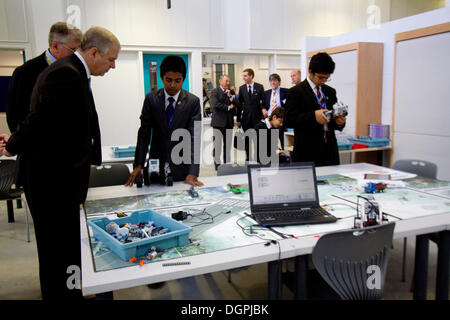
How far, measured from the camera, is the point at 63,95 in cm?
178

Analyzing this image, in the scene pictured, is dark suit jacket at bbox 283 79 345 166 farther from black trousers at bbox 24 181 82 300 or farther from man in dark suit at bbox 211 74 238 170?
man in dark suit at bbox 211 74 238 170

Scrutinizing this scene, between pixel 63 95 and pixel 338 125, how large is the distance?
2161mm

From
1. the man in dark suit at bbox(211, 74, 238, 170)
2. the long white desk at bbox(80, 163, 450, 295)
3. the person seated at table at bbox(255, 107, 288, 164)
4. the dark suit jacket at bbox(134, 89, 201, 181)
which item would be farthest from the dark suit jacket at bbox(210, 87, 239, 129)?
the long white desk at bbox(80, 163, 450, 295)

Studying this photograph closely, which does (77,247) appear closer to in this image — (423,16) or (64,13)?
(423,16)

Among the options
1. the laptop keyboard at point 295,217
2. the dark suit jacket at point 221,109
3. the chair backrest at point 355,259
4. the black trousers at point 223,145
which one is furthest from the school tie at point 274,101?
the chair backrest at point 355,259

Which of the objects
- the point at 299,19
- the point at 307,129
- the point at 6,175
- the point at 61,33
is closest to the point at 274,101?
the point at 299,19

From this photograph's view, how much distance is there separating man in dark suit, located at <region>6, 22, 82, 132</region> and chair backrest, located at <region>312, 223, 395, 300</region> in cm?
194

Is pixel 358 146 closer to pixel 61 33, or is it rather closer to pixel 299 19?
pixel 61 33

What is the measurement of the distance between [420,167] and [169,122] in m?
2.12

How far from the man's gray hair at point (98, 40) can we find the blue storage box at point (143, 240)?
0.93 metres

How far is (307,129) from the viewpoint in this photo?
10.1 feet

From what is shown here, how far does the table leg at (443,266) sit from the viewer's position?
1840 millimetres

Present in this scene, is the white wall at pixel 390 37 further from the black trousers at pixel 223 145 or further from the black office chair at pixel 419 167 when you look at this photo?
the black trousers at pixel 223 145
